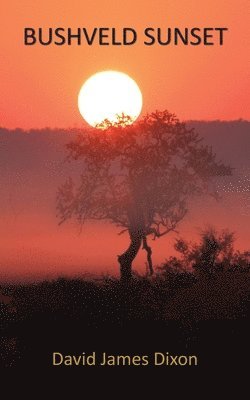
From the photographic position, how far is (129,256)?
97.6 ft

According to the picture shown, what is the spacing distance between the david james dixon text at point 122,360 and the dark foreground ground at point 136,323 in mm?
97

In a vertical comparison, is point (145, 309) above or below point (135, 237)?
below

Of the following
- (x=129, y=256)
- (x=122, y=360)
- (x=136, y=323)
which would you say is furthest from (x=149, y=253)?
(x=122, y=360)

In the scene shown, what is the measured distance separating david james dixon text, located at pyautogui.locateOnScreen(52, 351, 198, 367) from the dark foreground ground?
3.8 inches

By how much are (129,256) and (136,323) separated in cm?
671

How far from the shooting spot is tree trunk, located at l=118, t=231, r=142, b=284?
2952 centimetres

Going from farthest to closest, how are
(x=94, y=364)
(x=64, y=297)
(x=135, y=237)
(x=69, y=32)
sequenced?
(x=135, y=237) → (x=64, y=297) → (x=69, y=32) → (x=94, y=364)

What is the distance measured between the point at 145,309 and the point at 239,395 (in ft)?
30.0

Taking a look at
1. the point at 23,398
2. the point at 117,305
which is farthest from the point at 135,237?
the point at 23,398

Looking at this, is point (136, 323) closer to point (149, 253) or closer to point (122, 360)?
point (122, 360)

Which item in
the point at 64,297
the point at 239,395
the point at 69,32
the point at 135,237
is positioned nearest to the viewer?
the point at 239,395

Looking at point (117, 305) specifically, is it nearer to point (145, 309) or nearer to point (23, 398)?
point (145, 309)

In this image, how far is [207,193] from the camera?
3042 cm

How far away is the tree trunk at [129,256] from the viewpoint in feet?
96.8
